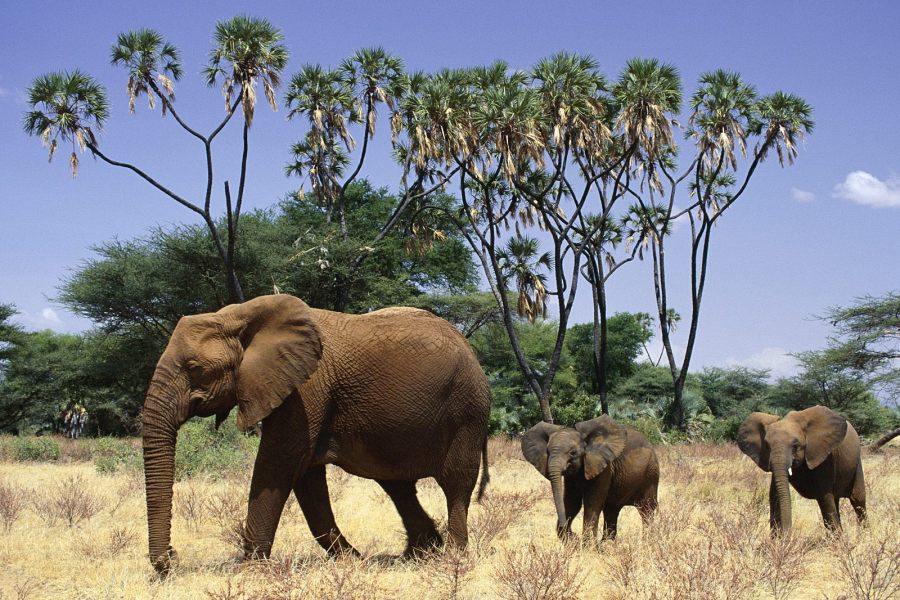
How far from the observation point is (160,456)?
22.5ft

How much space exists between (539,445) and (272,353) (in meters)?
4.21

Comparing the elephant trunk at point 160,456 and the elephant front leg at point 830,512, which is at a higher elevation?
the elephant trunk at point 160,456

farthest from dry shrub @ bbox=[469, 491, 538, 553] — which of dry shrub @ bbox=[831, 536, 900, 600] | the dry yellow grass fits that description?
dry shrub @ bbox=[831, 536, 900, 600]


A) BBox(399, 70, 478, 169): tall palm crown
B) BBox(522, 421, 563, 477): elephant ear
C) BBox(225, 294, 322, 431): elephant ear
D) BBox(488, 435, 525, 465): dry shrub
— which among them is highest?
BBox(399, 70, 478, 169): tall palm crown

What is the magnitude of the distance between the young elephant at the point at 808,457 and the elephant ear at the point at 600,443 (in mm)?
1808

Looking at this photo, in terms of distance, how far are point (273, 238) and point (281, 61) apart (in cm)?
827

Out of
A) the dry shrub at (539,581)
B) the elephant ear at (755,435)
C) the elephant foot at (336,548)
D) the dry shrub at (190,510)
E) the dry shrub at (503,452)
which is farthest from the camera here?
the dry shrub at (503,452)

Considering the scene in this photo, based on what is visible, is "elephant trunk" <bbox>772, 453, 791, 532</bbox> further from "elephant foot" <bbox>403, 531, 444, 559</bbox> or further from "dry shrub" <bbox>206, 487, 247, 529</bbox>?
"dry shrub" <bbox>206, 487, 247, 529</bbox>

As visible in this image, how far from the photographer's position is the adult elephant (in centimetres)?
694

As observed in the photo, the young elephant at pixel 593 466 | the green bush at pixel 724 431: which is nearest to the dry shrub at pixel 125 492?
the young elephant at pixel 593 466

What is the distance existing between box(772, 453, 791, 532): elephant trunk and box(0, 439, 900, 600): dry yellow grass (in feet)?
1.11

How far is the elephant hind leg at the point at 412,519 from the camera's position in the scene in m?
8.54

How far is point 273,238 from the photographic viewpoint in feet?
112

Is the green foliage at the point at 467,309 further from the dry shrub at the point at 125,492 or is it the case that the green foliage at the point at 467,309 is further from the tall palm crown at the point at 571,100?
the dry shrub at the point at 125,492
